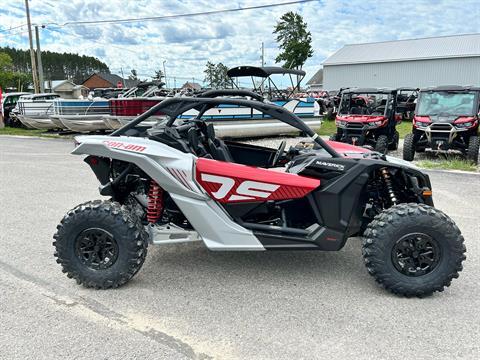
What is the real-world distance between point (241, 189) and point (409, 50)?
5062 centimetres

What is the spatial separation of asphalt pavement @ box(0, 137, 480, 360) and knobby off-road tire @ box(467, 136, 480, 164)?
634 cm

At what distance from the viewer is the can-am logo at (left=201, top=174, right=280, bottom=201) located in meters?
3.61

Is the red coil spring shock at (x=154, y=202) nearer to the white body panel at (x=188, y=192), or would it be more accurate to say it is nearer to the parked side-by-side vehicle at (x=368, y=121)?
the white body panel at (x=188, y=192)

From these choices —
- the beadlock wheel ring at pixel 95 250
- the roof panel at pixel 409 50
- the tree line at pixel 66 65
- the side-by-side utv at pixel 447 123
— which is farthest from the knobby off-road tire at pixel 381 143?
the tree line at pixel 66 65

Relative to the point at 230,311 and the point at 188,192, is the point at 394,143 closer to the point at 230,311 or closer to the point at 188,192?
the point at 188,192

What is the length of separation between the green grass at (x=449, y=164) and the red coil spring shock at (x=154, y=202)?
799 centimetres

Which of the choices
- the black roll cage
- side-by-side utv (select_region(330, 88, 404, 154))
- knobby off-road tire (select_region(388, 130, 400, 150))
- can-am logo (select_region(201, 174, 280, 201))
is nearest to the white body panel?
can-am logo (select_region(201, 174, 280, 201))

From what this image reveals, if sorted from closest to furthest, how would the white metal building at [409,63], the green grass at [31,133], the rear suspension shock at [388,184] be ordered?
the rear suspension shock at [388,184] → the green grass at [31,133] → the white metal building at [409,63]

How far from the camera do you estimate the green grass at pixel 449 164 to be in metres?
9.89

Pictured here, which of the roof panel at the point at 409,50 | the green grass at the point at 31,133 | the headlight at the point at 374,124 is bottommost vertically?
the green grass at the point at 31,133

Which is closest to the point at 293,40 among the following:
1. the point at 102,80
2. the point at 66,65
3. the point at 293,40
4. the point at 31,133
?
the point at 293,40

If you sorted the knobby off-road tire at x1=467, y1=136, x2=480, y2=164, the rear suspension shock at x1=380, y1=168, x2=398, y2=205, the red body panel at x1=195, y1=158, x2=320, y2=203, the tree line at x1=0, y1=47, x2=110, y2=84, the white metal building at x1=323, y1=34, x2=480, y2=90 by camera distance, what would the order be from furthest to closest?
1. the tree line at x1=0, y1=47, x2=110, y2=84
2. the white metal building at x1=323, y1=34, x2=480, y2=90
3. the knobby off-road tire at x1=467, y1=136, x2=480, y2=164
4. the rear suspension shock at x1=380, y1=168, x2=398, y2=205
5. the red body panel at x1=195, y1=158, x2=320, y2=203

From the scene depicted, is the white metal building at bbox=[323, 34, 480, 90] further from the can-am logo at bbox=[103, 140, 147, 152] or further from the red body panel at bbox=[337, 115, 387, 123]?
the can-am logo at bbox=[103, 140, 147, 152]

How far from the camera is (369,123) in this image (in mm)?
12461
